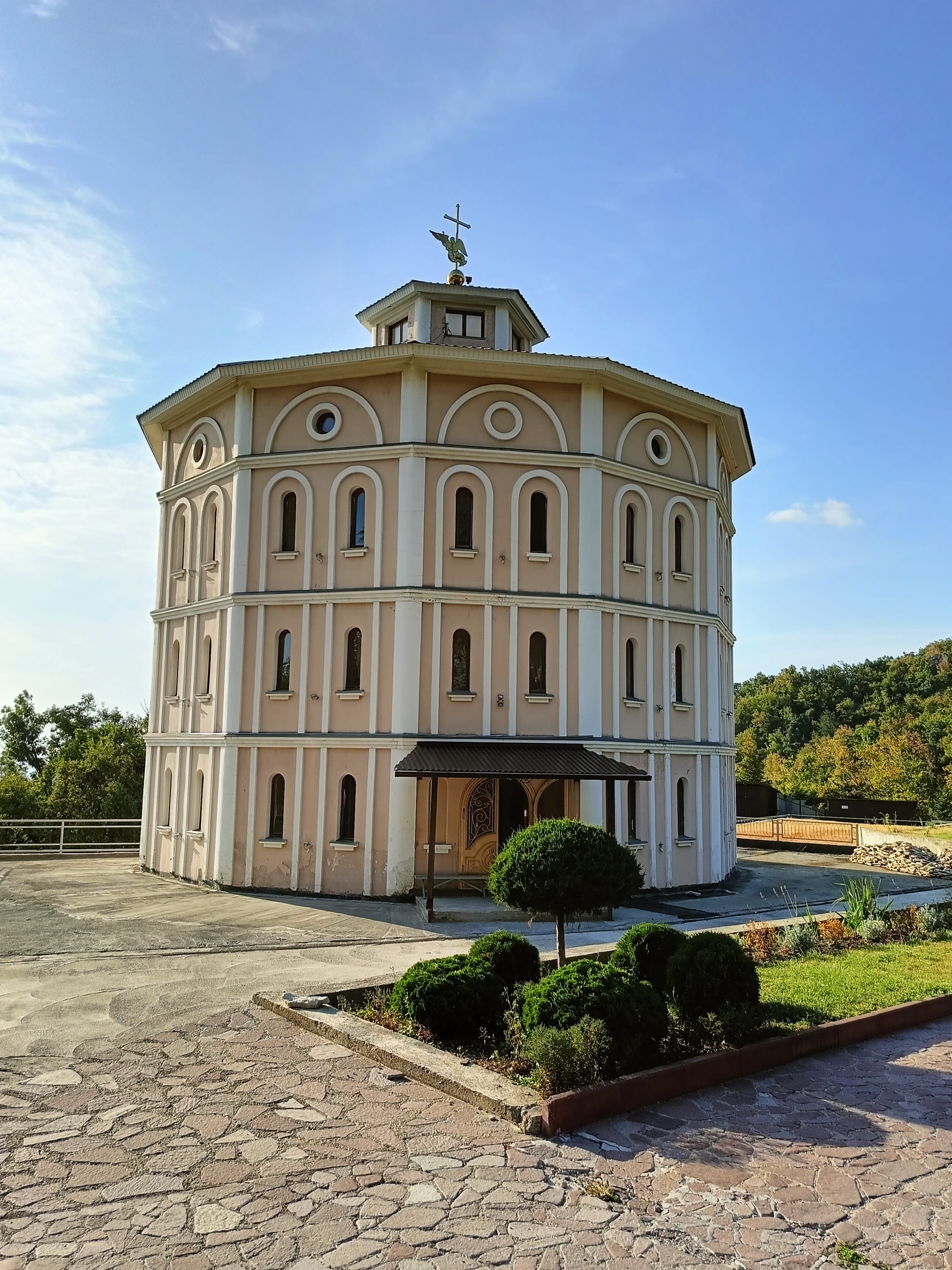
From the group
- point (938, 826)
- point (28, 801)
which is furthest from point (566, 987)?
point (28, 801)

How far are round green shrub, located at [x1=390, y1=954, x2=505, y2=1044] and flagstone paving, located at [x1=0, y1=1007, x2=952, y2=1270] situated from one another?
94 cm

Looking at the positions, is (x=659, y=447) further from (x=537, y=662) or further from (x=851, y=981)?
(x=851, y=981)

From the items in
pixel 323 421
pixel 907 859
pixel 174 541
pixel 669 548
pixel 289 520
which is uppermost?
pixel 323 421

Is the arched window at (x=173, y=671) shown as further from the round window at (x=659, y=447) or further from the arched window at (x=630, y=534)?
the round window at (x=659, y=447)

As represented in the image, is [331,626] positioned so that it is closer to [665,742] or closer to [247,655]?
[247,655]

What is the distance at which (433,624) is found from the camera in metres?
20.2

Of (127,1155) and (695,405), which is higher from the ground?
(695,405)

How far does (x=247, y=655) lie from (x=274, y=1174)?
16292mm

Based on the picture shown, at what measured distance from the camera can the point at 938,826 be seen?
35438 millimetres

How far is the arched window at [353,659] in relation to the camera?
2058 centimetres

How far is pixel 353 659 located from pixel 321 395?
20.4ft

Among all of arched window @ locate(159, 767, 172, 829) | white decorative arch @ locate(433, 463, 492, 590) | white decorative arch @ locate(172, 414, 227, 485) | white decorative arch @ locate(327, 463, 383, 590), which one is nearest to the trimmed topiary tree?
white decorative arch @ locate(433, 463, 492, 590)

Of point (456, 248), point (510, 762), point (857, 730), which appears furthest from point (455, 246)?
point (857, 730)

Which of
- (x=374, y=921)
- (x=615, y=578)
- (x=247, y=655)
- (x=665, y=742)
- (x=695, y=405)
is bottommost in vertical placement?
(x=374, y=921)
